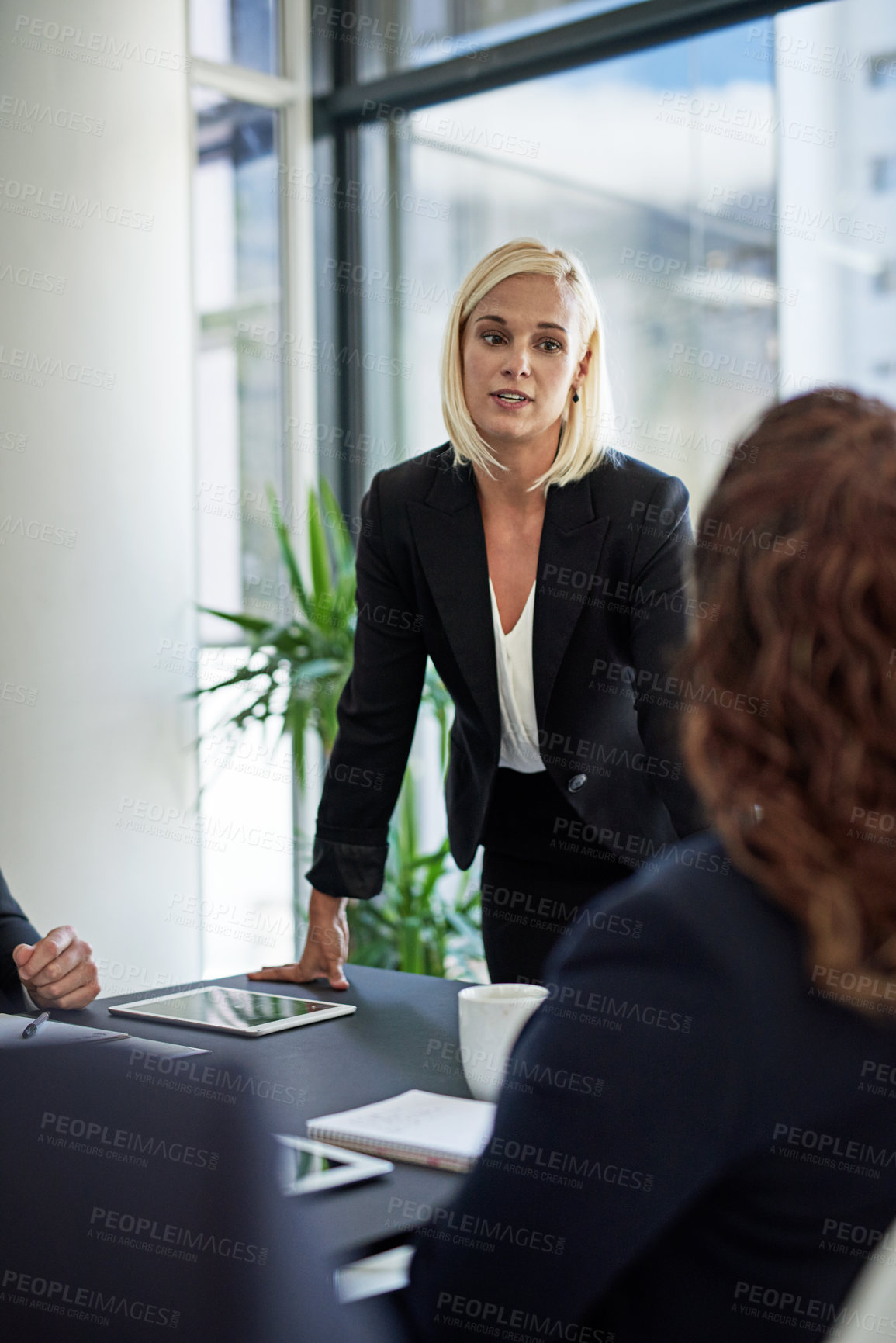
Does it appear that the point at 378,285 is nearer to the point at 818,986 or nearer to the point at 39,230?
the point at 39,230

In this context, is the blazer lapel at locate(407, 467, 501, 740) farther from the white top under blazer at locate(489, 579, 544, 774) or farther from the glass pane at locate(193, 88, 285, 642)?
the glass pane at locate(193, 88, 285, 642)

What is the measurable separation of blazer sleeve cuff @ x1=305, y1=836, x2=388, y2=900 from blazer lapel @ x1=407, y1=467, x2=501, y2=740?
278 millimetres

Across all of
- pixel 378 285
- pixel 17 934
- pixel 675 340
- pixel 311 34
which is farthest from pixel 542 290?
pixel 311 34

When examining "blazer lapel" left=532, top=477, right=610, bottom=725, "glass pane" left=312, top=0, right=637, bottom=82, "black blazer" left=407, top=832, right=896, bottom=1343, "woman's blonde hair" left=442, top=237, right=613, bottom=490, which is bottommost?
"black blazer" left=407, top=832, right=896, bottom=1343

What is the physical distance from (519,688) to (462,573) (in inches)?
8.2

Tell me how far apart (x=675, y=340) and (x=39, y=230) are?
71.0 inches

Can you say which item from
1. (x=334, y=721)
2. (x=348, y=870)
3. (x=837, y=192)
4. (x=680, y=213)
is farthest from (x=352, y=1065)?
(x=680, y=213)

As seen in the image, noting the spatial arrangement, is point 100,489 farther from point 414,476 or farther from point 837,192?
point 837,192

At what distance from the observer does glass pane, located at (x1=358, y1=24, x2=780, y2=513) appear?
12.1ft

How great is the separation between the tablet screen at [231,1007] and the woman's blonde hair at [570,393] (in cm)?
94

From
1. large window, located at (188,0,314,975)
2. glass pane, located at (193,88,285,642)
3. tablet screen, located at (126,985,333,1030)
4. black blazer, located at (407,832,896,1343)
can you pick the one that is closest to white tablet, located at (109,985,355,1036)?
tablet screen, located at (126,985,333,1030)

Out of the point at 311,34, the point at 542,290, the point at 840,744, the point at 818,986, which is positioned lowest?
the point at 818,986

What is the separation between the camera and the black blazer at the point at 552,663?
2072mm

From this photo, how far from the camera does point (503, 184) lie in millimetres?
4281
